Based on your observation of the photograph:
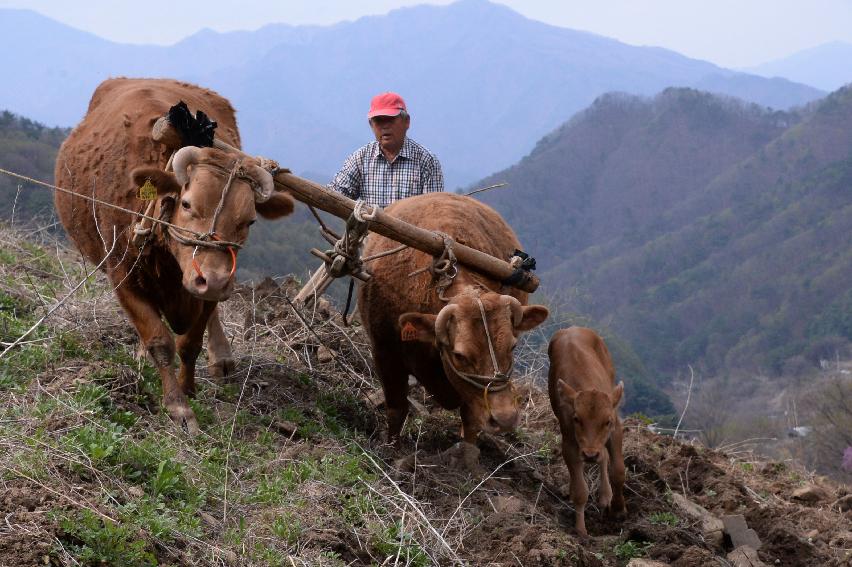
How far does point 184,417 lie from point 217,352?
1.88 metres

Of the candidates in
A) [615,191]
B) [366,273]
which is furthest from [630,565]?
[615,191]

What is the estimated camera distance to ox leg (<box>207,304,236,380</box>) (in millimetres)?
8375

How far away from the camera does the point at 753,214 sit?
81875 millimetres

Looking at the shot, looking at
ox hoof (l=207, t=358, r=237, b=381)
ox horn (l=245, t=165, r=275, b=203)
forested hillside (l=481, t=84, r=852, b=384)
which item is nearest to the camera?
ox horn (l=245, t=165, r=275, b=203)

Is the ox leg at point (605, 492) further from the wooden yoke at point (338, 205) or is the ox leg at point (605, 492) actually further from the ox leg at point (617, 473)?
the wooden yoke at point (338, 205)

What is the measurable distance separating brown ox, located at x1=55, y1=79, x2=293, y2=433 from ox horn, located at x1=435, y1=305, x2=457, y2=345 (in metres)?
1.26

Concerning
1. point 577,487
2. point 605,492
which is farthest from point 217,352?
point 605,492

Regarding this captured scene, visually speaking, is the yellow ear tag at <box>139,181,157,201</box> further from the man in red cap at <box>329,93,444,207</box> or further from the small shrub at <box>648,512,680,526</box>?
the small shrub at <box>648,512,680,526</box>

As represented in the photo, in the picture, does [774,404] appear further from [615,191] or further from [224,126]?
[615,191]

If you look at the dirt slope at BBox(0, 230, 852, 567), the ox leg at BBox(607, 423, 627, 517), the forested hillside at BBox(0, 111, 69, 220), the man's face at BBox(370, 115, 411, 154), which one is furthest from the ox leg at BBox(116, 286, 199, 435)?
the forested hillside at BBox(0, 111, 69, 220)

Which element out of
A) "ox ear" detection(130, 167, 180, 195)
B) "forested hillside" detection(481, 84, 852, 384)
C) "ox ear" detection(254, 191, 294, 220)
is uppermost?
"ox ear" detection(130, 167, 180, 195)

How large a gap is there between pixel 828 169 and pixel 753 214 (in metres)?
7.11

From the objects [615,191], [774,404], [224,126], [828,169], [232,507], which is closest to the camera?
[232,507]

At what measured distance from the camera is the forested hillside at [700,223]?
64938 millimetres
